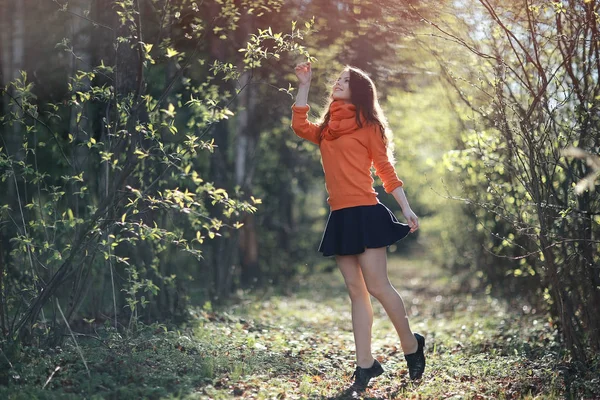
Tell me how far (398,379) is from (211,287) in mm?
4144

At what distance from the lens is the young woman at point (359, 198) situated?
4.36 meters

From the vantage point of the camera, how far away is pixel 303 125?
4.54 metres

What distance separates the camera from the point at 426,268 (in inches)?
690

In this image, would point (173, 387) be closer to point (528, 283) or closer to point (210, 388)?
point (210, 388)

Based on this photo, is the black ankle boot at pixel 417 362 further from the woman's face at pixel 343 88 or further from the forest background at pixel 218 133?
the woman's face at pixel 343 88

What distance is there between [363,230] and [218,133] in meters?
5.26

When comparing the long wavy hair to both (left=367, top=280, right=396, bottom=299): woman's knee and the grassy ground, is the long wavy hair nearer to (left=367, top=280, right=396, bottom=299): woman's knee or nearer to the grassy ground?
(left=367, top=280, right=396, bottom=299): woman's knee

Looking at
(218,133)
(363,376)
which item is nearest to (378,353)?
(363,376)

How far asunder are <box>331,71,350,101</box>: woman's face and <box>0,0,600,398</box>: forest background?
1.21ft

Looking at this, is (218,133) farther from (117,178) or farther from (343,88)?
(343,88)

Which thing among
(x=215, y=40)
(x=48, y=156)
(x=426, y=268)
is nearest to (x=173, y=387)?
(x=215, y=40)

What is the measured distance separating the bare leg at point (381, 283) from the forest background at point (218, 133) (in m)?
0.90

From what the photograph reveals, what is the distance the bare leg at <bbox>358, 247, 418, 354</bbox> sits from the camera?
439 centimetres

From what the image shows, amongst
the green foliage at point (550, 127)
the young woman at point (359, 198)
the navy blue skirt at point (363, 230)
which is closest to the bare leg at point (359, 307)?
the young woman at point (359, 198)
